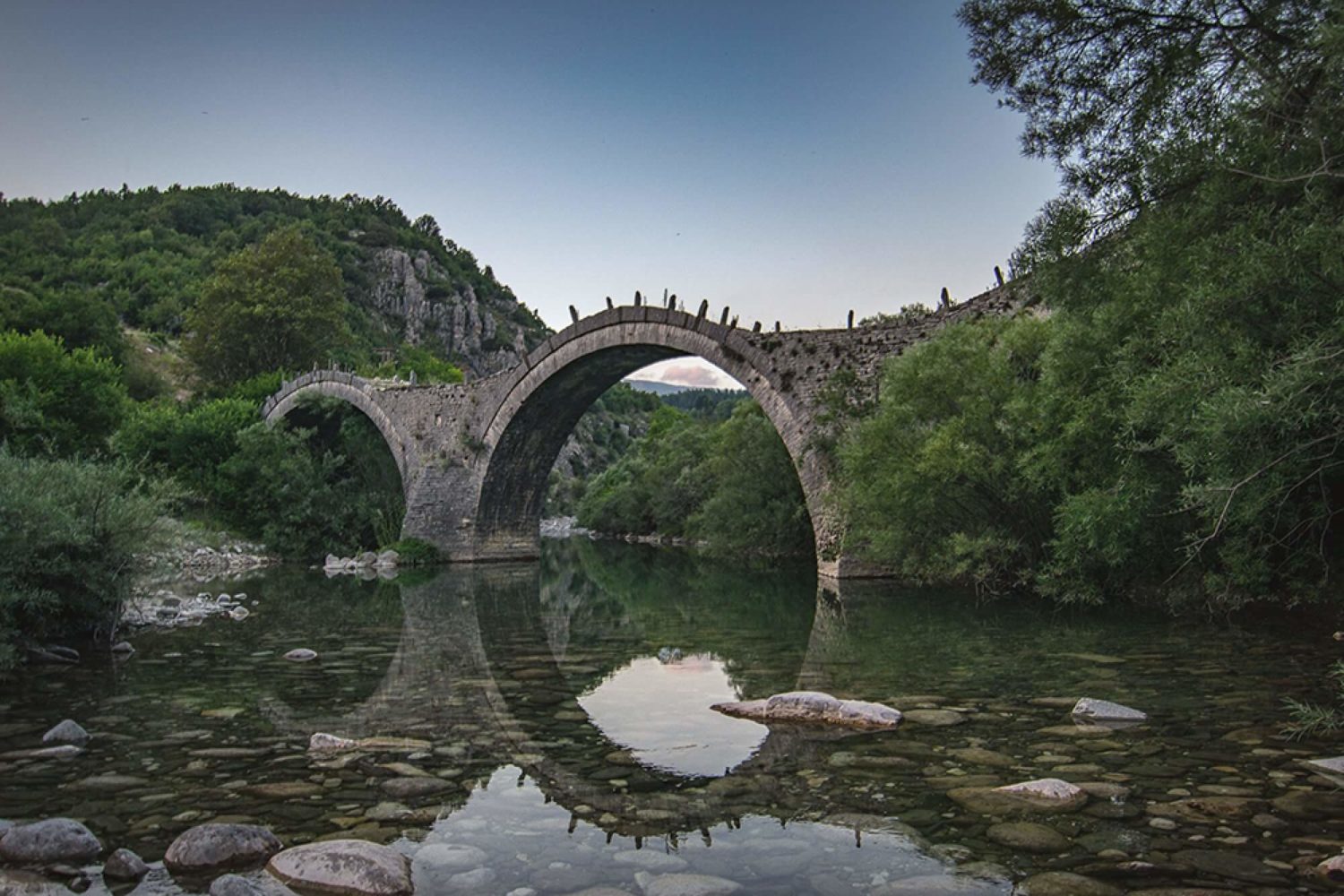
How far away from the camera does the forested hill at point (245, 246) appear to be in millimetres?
62781

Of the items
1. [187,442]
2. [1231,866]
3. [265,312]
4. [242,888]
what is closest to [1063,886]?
[1231,866]

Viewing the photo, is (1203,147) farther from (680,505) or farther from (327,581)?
(680,505)

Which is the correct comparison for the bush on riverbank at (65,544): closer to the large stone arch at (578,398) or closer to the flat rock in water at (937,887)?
the flat rock in water at (937,887)

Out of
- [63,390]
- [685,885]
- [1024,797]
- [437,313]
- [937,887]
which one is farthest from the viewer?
[437,313]

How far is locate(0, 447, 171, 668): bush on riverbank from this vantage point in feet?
26.6

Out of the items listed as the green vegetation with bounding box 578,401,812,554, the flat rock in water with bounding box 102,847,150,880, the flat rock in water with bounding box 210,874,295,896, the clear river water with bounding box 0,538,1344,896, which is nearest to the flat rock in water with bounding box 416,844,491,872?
the clear river water with bounding box 0,538,1344,896

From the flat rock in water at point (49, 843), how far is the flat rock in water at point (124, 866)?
0.17m

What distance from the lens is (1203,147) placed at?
7133 mm

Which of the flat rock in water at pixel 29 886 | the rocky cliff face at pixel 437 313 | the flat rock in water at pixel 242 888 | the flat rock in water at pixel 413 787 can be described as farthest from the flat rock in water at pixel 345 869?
the rocky cliff face at pixel 437 313

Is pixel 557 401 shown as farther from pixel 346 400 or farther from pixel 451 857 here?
pixel 451 857

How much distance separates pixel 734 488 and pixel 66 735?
20.9 m

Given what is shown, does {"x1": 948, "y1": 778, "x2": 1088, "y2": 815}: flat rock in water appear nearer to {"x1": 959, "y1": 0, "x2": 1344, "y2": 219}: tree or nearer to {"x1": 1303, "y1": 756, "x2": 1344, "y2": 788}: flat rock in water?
{"x1": 1303, "y1": 756, "x2": 1344, "y2": 788}: flat rock in water

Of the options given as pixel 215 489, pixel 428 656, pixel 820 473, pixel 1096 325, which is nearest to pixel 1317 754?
pixel 1096 325

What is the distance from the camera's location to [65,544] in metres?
8.92
